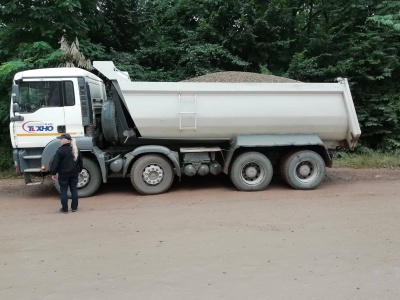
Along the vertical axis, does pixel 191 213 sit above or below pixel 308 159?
below

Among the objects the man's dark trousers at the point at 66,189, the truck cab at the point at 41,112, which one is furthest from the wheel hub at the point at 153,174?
the man's dark trousers at the point at 66,189

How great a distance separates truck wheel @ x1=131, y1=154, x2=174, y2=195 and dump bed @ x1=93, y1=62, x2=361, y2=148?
53cm

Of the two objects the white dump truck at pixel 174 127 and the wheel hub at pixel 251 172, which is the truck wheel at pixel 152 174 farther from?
the wheel hub at pixel 251 172

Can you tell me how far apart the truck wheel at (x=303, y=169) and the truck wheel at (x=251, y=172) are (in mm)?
447

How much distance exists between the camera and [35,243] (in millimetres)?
5379

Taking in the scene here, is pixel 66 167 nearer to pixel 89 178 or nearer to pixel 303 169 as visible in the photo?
pixel 89 178

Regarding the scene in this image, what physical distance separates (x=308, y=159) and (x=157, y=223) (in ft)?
13.5

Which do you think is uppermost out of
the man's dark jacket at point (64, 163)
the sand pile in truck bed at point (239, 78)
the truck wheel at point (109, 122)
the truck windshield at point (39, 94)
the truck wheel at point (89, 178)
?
the sand pile in truck bed at point (239, 78)

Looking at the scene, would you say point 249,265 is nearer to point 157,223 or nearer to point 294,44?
point 157,223

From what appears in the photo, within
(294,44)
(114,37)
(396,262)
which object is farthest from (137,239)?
(294,44)

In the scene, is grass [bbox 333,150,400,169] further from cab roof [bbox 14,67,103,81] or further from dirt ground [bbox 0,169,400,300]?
cab roof [bbox 14,67,103,81]

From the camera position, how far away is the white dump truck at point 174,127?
8.14 m

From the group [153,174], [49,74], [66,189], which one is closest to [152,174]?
[153,174]

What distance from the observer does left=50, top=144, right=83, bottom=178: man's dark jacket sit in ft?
23.4
